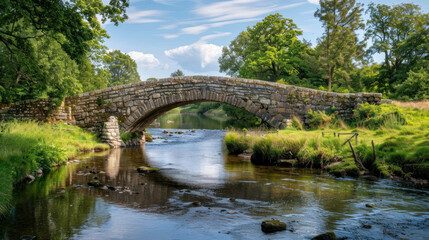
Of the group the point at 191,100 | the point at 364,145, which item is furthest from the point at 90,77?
the point at 364,145

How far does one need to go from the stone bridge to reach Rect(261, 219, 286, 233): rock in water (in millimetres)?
10412

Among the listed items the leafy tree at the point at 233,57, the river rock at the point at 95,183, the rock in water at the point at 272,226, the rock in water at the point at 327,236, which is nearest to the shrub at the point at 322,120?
the river rock at the point at 95,183

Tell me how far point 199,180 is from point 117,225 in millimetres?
3756

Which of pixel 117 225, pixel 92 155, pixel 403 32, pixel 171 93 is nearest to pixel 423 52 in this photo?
pixel 403 32

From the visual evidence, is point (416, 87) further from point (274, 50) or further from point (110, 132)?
point (110, 132)

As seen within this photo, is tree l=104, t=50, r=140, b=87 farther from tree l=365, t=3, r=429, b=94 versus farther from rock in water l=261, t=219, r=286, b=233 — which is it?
rock in water l=261, t=219, r=286, b=233

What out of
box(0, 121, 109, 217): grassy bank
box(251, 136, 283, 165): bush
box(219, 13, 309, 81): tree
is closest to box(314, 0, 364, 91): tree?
box(219, 13, 309, 81): tree

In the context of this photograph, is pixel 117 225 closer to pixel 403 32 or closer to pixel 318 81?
pixel 318 81

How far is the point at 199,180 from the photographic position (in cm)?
869

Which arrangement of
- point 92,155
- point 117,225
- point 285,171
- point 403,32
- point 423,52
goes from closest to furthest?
point 117,225 < point 285,171 < point 92,155 < point 423,52 < point 403,32

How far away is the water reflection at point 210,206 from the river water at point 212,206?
14mm

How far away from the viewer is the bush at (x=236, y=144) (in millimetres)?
A: 14148

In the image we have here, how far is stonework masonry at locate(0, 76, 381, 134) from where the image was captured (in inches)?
588

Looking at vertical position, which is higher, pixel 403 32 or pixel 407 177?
pixel 403 32
